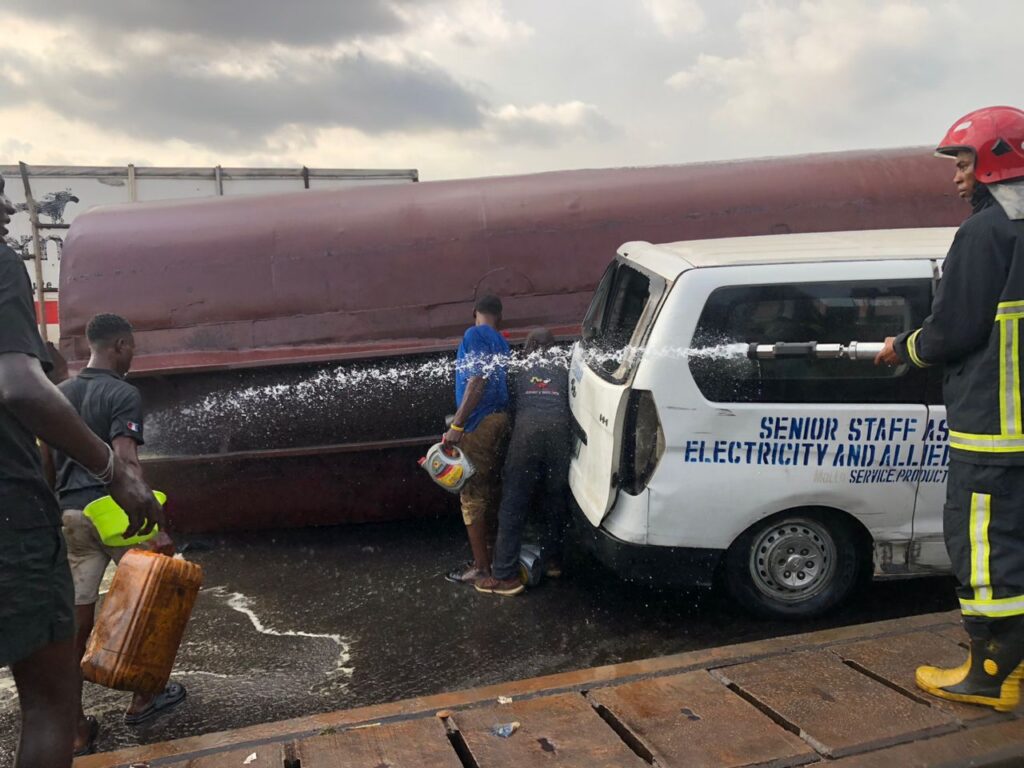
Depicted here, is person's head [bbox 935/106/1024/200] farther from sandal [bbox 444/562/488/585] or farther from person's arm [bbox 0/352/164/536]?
sandal [bbox 444/562/488/585]

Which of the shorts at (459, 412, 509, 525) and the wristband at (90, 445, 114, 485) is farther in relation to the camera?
the shorts at (459, 412, 509, 525)

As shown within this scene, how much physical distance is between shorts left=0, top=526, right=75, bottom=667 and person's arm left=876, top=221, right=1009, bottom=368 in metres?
2.69

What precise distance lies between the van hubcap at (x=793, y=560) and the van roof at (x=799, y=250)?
1206mm

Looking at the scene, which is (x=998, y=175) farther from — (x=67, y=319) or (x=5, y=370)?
(x=67, y=319)

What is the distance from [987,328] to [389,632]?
A: 9.87 ft

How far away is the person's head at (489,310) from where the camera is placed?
15.9 feet

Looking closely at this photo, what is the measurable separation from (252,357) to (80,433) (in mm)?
3299

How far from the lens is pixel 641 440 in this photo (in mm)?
3760

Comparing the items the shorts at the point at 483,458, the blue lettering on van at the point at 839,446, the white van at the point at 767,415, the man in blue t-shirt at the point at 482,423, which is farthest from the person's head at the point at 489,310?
the blue lettering on van at the point at 839,446

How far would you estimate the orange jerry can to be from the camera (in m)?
3.13

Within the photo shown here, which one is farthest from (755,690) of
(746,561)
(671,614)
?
(671,614)

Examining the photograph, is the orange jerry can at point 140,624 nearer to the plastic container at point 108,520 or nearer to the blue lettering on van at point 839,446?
the plastic container at point 108,520

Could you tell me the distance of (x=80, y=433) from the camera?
2.12 meters

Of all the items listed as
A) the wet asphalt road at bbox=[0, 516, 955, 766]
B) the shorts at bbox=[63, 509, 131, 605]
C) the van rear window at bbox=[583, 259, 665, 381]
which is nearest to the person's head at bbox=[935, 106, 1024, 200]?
the van rear window at bbox=[583, 259, 665, 381]
